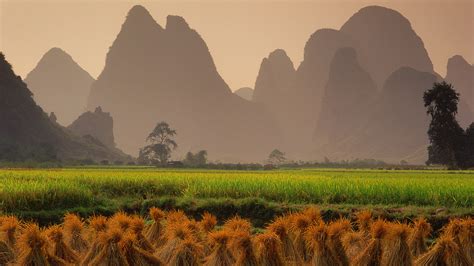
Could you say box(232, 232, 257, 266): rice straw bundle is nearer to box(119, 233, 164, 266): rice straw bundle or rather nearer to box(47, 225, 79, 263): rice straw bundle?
box(119, 233, 164, 266): rice straw bundle

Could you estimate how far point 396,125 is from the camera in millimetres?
185250

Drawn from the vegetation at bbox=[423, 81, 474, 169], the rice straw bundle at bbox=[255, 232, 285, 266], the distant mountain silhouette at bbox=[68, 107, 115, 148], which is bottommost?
the rice straw bundle at bbox=[255, 232, 285, 266]

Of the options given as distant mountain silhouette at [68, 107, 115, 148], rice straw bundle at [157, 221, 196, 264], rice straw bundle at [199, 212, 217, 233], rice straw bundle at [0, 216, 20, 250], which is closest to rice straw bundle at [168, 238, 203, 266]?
rice straw bundle at [157, 221, 196, 264]

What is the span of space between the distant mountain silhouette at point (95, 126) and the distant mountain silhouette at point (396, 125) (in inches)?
2888

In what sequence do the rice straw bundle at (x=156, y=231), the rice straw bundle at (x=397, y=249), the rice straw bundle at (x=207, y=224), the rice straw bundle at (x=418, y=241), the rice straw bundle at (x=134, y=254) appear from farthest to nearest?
the rice straw bundle at (x=156, y=231) < the rice straw bundle at (x=207, y=224) < the rice straw bundle at (x=418, y=241) < the rice straw bundle at (x=397, y=249) < the rice straw bundle at (x=134, y=254)

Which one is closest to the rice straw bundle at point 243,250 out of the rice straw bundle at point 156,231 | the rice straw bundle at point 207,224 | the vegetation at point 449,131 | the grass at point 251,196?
the rice straw bundle at point 207,224

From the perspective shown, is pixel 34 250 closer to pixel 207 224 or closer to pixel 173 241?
pixel 173 241

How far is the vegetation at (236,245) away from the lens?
641 cm

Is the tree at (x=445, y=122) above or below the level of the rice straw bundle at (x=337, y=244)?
above

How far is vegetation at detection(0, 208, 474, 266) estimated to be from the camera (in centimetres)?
641

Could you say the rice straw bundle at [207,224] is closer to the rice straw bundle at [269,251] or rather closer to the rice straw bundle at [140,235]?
the rice straw bundle at [140,235]

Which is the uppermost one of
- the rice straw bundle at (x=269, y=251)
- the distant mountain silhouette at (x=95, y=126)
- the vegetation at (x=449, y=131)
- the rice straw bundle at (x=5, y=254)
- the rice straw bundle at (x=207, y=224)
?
the distant mountain silhouette at (x=95, y=126)

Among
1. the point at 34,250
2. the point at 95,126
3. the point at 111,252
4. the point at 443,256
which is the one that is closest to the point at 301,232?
the point at 443,256

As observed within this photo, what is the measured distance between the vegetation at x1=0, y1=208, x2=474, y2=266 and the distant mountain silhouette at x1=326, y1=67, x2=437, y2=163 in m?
167
